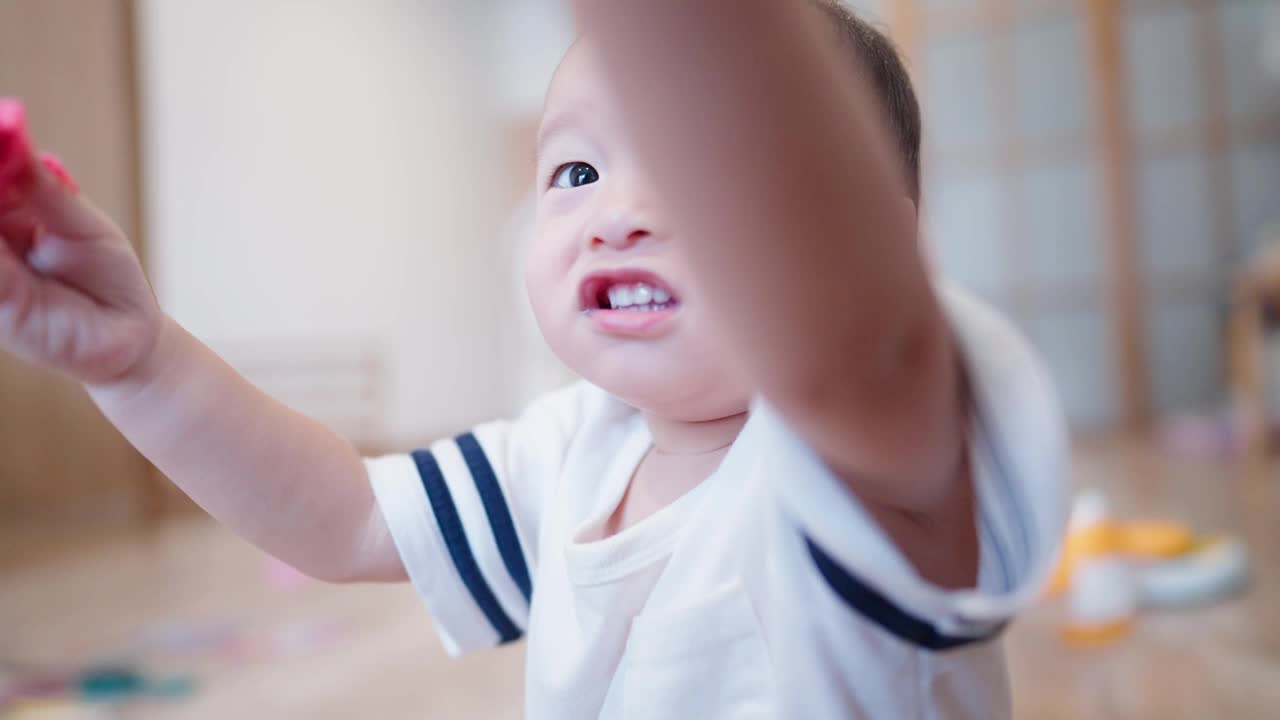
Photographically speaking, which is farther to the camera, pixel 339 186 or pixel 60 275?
pixel 339 186

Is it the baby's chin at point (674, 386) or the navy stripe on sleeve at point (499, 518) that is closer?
the baby's chin at point (674, 386)

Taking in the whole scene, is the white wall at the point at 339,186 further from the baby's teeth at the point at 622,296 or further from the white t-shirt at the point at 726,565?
the baby's teeth at the point at 622,296

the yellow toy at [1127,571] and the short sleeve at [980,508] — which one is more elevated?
the short sleeve at [980,508]

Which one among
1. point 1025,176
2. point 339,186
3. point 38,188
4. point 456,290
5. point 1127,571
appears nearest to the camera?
point 38,188

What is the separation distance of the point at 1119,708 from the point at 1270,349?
8.13 ft

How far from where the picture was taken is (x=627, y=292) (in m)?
0.38

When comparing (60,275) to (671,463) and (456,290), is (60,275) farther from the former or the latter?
(456,290)

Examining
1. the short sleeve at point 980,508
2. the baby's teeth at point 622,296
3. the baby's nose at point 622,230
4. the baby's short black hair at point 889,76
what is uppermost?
the baby's short black hair at point 889,76

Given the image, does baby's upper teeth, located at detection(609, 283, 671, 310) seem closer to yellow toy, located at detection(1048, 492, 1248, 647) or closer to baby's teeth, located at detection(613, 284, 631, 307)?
baby's teeth, located at detection(613, 284, 631, 307)

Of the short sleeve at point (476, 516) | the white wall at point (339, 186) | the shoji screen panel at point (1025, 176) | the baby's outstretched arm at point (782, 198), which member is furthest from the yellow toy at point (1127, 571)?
the shoji screen panel at point (1025, 176)

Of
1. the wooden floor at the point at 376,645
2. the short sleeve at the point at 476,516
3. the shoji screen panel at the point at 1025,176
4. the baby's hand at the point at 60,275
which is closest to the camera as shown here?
the baby's hand at the point at 60,275

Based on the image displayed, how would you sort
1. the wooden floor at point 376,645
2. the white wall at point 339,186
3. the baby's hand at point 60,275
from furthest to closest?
1. the white wall at point 339,186
2. the wooden floor at point 376,645
3. the baby's hand at point 60,275

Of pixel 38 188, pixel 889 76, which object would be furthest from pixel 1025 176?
pixel 38 188

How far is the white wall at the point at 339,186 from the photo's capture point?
2686mm
